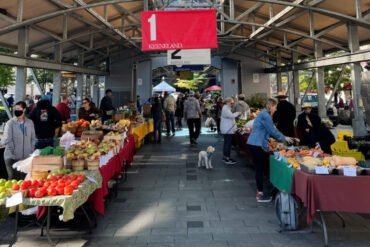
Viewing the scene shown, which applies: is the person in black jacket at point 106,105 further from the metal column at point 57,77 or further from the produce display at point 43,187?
the produce display at point 43,187

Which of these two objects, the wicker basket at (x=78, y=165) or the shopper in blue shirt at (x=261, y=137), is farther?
the shopper in blue shirt at (x=261, y=137)

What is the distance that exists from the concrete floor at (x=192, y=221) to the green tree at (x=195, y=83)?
37.3 meters

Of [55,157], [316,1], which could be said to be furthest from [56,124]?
[316,1]

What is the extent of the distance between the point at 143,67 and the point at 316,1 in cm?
1362

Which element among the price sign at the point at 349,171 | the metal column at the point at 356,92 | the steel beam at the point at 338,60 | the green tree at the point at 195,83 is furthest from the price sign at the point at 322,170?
the green tree at the point at 195,83

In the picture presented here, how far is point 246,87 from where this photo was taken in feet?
61.5

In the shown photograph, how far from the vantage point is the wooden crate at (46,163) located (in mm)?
3887

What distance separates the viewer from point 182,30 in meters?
6.23

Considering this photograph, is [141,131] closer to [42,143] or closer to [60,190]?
[42,143]

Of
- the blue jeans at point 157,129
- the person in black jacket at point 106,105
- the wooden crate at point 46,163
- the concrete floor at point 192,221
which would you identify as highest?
the person in black jacket at point 106,105

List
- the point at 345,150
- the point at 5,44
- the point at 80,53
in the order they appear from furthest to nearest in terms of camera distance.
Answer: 1. the point at 80,53
2. the point at 5,44
3. the point at 345,150

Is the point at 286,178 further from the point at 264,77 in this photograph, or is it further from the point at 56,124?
the point at 264,77

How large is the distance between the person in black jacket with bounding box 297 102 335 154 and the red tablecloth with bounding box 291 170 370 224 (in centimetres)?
210

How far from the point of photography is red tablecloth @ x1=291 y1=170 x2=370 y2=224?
323cm
